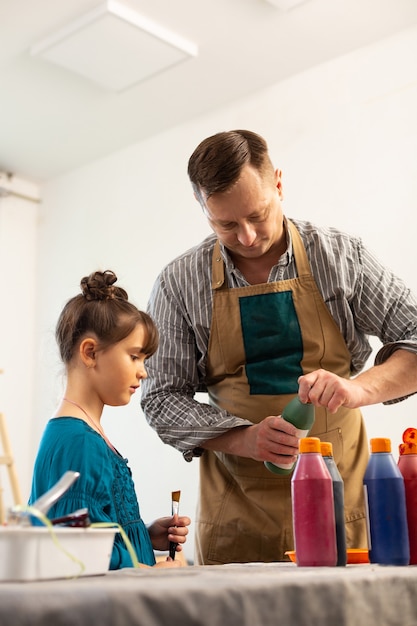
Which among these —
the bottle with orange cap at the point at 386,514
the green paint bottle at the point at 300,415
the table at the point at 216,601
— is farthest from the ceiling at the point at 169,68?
the table at the point at 216,601

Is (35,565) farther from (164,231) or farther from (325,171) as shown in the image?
(164,231)

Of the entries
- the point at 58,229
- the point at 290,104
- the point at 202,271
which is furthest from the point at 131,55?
the point at 202,271

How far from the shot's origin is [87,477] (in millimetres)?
1418

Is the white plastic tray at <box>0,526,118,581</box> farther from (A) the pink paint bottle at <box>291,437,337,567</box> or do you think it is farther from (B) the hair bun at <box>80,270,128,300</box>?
(B) the hair bun at <box>80,270,128,300</box>

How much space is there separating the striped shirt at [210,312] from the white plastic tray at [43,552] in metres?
0.89

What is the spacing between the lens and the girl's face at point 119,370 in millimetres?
1678

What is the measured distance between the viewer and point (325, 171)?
12.3 feet

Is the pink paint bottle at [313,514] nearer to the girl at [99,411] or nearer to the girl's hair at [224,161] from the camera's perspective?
the girl at [99,411]

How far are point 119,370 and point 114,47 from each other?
7.85 feet

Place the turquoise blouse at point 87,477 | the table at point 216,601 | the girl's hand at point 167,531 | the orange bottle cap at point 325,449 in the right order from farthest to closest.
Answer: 1. the girl's hand at point 167,531
2. the turquoise blouse at point 87,477
3. the orange bottle cap at point 325,449
4. the table at point 216,601

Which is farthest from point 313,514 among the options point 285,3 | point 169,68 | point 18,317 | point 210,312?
point 18,317

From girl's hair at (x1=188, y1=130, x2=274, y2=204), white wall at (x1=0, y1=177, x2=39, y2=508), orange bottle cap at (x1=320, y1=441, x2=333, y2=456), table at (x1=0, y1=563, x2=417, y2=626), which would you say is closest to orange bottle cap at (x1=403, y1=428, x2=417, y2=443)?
orange bottle cap at (x1=320, y1=441, x2=333, y2=456)

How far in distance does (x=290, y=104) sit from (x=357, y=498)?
8.49 feet

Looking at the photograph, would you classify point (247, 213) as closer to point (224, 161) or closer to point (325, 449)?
point (224, 161)
